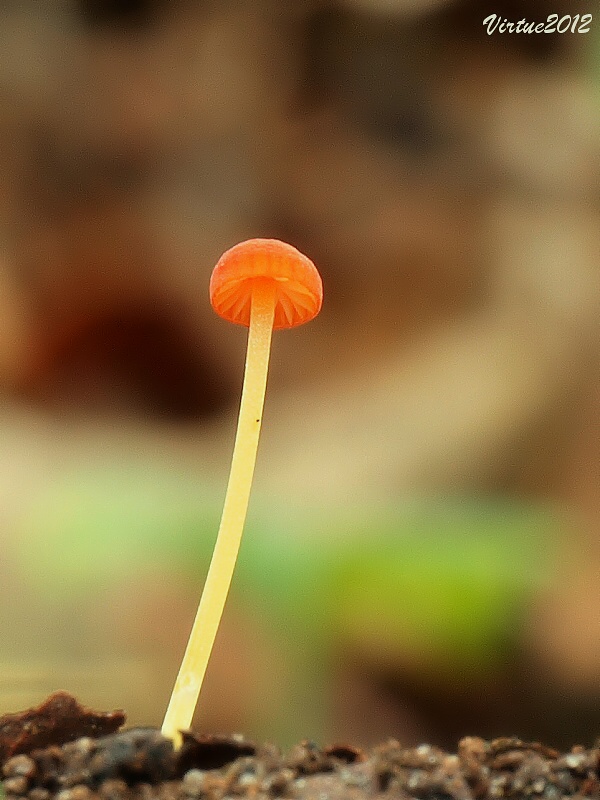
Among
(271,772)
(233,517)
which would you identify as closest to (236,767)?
(271,772)

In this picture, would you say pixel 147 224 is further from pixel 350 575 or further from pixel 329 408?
pixel 350 575

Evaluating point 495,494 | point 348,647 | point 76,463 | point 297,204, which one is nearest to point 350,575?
point 348,647

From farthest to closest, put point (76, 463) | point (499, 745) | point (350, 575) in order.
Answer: point (76, 463) → point (350, 575) → point (499, 745)

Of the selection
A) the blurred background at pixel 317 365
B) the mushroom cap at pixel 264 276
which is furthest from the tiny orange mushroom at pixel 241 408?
the blurred background at pixel 317 365

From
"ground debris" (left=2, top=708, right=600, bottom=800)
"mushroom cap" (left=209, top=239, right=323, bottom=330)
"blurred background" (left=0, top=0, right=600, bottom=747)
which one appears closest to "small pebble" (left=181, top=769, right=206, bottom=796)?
"ground debris" (left=2, top=708, right=600, bottom=800)

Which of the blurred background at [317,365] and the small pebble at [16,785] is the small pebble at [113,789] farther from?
the blurred background at [317,365]
